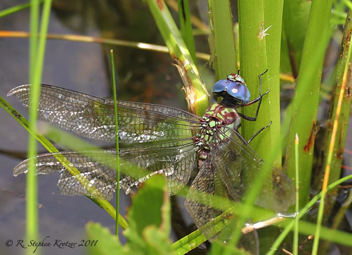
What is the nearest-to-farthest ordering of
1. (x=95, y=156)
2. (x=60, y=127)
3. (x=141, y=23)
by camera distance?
(x=95, y=156) → (x=60, y=127) → (x=141, y=23)

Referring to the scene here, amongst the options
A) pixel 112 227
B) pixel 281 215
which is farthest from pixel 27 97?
pixel 281 215

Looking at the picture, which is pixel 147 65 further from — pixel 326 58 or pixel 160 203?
pixel 160 203

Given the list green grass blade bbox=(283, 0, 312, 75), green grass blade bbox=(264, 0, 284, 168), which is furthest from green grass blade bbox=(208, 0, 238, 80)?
green grass blade bbox=(283, 0, 312, 75)

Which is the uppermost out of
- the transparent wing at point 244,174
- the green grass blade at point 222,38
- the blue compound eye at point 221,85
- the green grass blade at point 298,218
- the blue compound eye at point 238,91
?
the green grass blade at point 222,38

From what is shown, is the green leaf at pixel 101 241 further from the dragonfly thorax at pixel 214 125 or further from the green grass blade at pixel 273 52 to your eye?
the dragonfly thorax at pixel 214 125

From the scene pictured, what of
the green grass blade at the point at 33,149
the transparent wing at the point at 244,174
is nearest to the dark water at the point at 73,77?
the transparent wing at the point at 244,174

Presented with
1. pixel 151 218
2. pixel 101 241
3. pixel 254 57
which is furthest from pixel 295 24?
pixel 101 241
